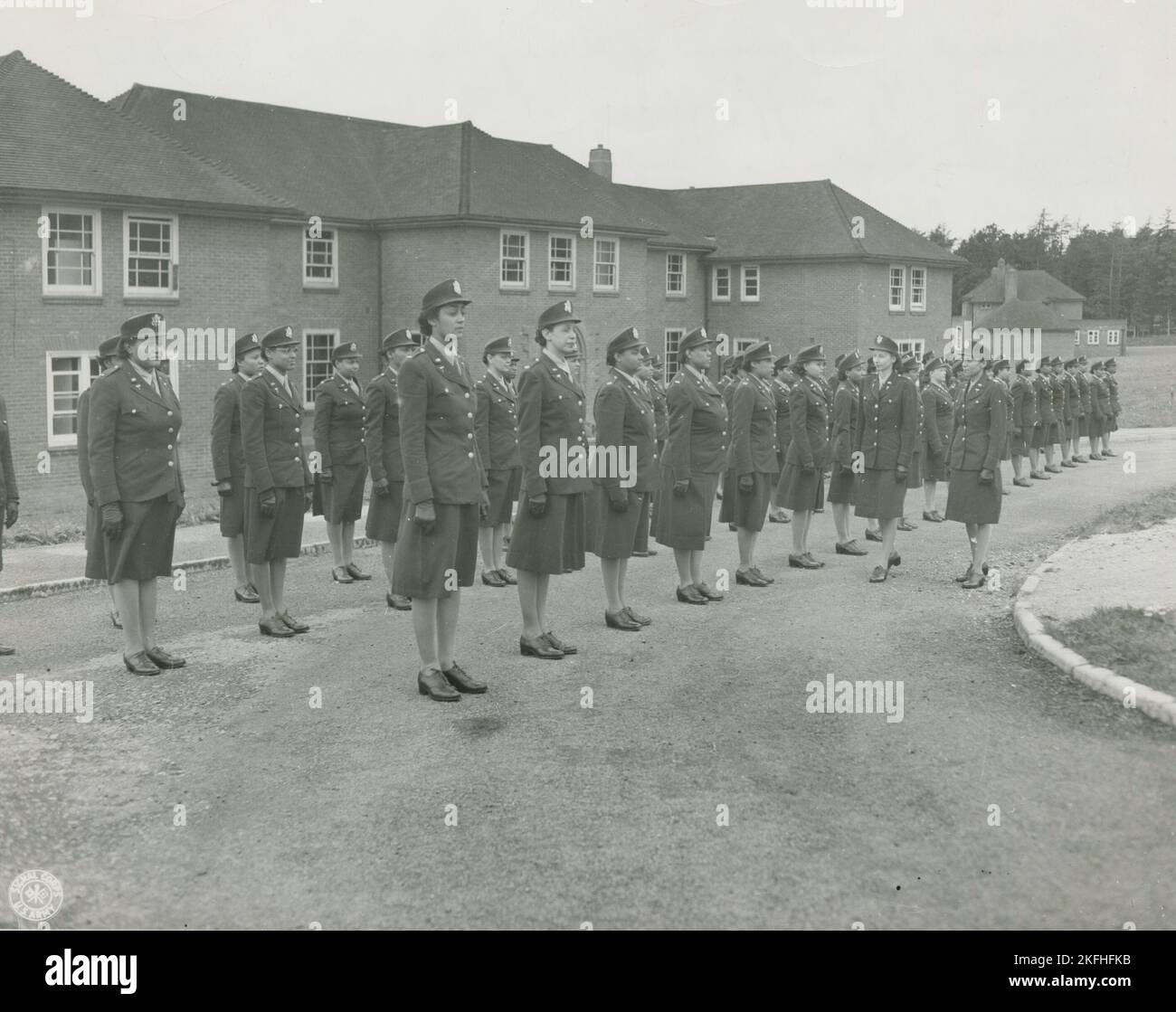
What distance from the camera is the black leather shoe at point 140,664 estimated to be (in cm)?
842

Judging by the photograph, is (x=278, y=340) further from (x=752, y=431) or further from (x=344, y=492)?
(x=752, y=431)

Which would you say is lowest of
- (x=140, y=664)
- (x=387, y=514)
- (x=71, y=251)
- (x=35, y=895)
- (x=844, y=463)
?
(x=35, y=895)

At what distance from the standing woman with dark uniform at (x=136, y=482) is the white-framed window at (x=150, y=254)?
68.1ft

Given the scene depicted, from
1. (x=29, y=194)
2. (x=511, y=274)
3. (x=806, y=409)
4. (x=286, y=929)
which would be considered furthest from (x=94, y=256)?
(x=286, y=929)

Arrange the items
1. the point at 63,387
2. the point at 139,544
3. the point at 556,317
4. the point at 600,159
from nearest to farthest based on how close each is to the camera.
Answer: the point at 139,544, the point at 556,317, the point at 63,387, the point at 600,159

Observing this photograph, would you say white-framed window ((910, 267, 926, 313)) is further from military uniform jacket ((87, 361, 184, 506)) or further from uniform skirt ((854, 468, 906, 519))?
military uniform jacket ((87, 361, 184, 506))

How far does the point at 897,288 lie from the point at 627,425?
4160 centimetres

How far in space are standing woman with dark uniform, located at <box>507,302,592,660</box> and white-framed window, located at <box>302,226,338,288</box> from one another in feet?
91.0

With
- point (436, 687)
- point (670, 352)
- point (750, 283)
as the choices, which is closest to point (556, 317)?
point (436, 687)

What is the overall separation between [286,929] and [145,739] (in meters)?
2.76

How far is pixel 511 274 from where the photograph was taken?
37531 millimetres

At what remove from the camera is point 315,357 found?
36094 mm

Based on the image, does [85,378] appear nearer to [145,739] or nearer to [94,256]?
[94,256]

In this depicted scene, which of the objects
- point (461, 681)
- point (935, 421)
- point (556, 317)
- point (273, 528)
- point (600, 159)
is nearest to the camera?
point (461, 681)
